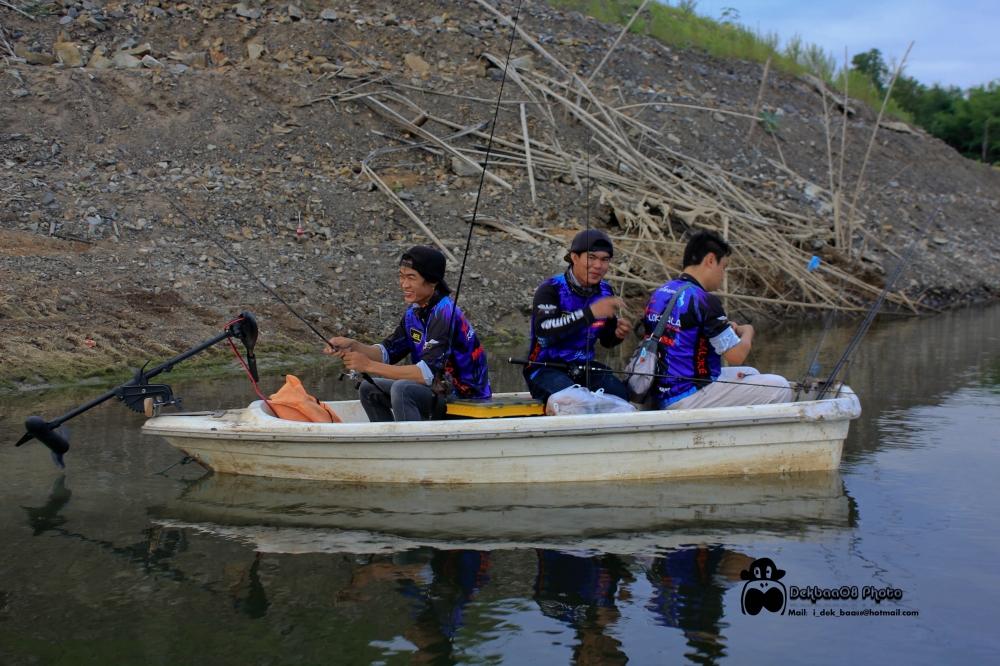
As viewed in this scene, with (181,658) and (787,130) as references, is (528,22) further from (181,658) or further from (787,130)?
(181,658)

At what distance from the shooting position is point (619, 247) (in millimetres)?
14523

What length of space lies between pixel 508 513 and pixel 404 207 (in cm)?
889

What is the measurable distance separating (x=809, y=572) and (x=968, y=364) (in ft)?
24.0

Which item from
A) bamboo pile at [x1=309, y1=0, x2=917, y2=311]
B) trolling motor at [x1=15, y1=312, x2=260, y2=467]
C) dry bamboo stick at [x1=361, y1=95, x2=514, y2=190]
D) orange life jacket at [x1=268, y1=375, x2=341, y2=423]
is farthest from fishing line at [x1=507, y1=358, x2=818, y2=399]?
dry bamboo stick at [x1=361, y1=95, x2=514, y2=190]

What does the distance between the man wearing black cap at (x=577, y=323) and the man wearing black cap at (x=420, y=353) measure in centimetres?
43

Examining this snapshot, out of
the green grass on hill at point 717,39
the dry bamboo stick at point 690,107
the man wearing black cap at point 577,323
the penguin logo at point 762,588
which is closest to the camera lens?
the penguin logo at point 762,588

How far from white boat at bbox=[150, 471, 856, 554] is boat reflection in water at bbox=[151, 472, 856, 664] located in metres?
0.01

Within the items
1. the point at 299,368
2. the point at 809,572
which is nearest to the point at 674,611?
the point at 809,572

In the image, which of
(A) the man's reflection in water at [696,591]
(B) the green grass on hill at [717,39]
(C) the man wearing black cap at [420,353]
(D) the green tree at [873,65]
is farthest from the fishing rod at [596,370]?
(D) the green tree at [873,65]

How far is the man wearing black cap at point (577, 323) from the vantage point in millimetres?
6738

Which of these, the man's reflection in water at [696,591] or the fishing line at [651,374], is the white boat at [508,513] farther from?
the fishing line at [651,374]

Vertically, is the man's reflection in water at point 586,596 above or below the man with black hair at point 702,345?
below

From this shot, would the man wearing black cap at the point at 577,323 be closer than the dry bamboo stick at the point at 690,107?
Yes

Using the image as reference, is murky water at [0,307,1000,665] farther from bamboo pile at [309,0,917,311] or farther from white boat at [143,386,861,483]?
bamboo pile at [309,0,917,311]
